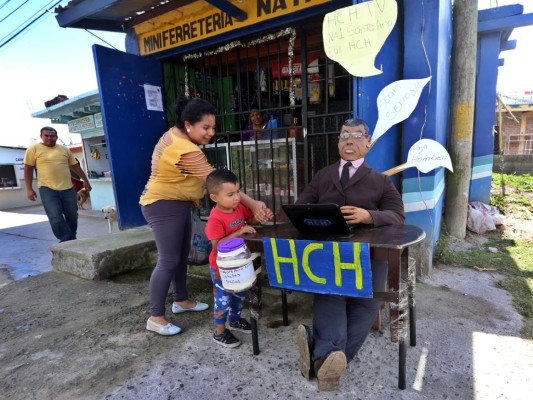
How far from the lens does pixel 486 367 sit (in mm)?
1787

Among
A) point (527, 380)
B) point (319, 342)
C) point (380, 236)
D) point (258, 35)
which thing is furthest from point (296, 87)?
point (527, 380)

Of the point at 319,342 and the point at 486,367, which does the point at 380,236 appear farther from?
the point at 486,367

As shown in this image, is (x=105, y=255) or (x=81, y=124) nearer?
(x=105, y=255)

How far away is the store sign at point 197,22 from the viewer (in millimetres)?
3129

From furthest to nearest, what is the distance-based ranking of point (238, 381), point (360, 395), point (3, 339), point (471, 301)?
point (471, 301), point (3, 339), point (238, 381), point (360, 395)

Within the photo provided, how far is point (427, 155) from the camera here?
258 centimetres

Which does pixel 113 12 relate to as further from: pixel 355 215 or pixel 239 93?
pixel 355 215

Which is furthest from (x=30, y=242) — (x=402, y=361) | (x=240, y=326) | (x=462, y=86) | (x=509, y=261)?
(x=509, y=261)

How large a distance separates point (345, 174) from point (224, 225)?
84cm

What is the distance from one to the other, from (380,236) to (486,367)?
3.15 ft

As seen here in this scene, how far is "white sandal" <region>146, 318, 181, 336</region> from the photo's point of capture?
2.25 m

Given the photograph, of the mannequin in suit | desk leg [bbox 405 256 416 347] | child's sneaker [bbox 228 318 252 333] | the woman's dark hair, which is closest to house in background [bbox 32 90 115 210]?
the woman's dark hair

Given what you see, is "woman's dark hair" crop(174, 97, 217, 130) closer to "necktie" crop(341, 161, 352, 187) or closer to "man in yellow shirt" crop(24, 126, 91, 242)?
"necktie" crop(341, 161, 352, 187)

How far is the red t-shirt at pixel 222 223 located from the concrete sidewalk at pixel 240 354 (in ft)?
2.07
